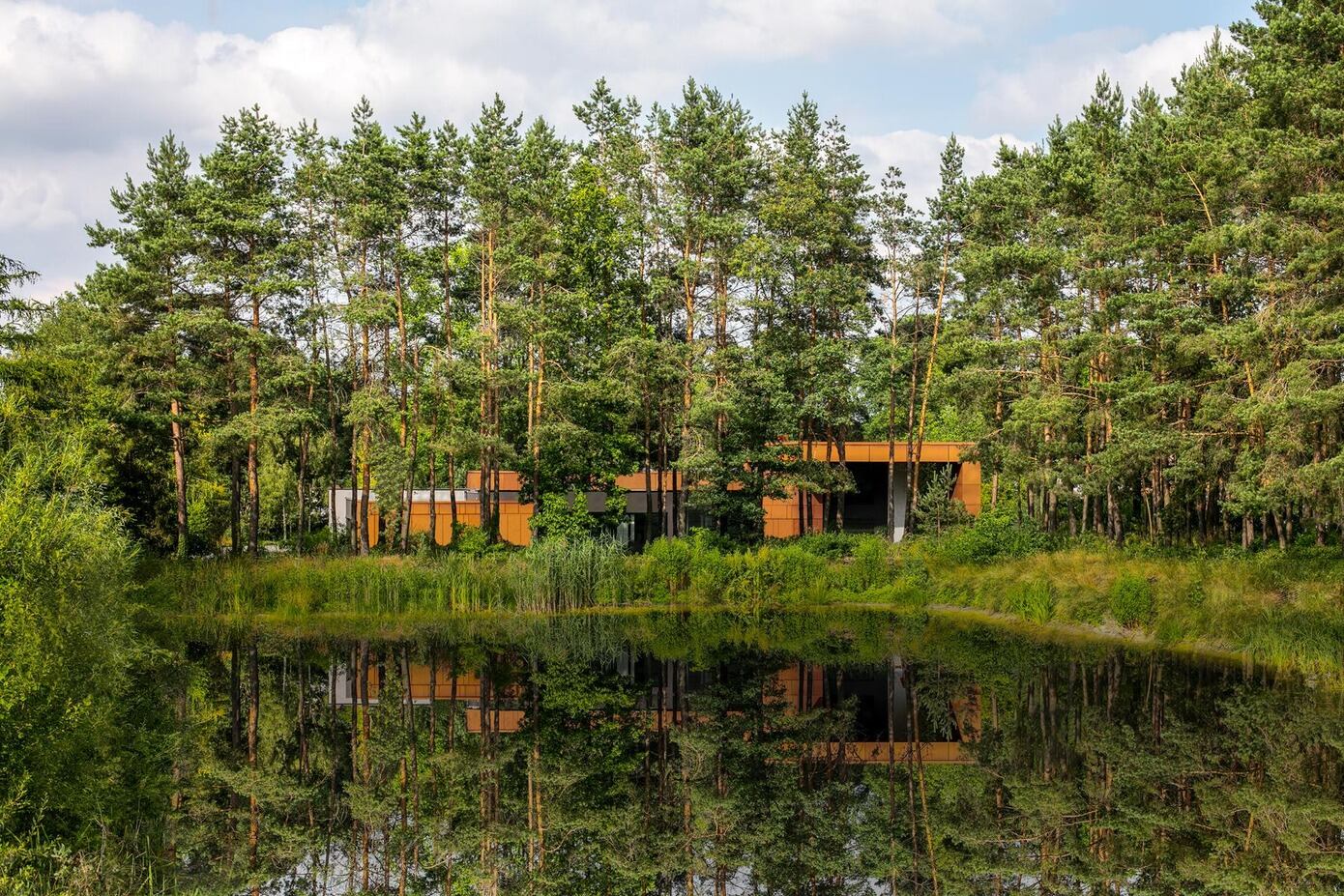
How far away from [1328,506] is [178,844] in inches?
837

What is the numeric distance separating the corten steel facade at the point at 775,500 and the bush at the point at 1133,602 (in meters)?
16.2

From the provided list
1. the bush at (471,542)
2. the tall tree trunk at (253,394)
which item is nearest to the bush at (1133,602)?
the bush at (471,542)

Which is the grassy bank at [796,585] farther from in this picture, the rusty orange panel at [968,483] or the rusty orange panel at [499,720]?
the rusty orange panel at [968,483]

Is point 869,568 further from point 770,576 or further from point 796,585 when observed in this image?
point 770,576

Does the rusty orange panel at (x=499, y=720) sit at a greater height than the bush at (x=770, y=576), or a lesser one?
lesser

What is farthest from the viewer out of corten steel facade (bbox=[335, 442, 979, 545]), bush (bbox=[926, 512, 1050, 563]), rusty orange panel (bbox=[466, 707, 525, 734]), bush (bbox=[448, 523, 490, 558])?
corten steel facade (bbox=[335, 442, 979, 545])

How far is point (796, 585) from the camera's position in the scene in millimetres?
27453

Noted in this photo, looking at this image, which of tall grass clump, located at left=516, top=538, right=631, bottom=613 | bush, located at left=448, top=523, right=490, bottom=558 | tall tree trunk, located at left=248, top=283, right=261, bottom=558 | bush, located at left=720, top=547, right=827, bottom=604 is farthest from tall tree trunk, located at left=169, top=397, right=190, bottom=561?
bush, located at left=720, top=547, right=827, bottom=604

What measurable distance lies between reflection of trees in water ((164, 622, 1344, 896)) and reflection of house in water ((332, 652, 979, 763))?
0.26ft

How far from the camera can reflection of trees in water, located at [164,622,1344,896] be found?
933cm

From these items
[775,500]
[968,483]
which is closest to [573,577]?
[775,500]

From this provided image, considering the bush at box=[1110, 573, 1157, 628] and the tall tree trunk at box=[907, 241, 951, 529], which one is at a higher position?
the tall tree trunk at box=[907, 241, 951, 529]

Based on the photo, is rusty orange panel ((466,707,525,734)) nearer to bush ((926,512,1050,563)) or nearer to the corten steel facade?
bush ((926,512,1050,563))

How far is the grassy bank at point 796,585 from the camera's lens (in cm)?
2025
